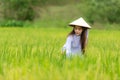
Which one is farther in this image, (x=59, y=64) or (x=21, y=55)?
(x=21, y=55)

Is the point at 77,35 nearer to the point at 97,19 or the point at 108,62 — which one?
the point at 108,62

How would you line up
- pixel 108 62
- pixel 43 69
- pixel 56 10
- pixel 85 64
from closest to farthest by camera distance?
pixel 43 69 < pixel 85 64 < pixel 108 62 < pixel 56 10

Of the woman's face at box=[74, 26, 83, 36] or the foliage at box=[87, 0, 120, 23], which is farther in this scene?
the foliage at box=[87, 0, 120, 23]

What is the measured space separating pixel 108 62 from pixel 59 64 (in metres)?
0.41

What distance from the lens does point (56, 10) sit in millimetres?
37188

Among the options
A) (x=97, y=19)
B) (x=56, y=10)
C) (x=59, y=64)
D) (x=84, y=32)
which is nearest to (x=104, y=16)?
(x=97, y=19)

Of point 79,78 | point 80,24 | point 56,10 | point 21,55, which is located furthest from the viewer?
point 56,10

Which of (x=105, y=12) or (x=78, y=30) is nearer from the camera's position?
(x=78, y=30)

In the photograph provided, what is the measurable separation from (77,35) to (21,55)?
60.9 inches

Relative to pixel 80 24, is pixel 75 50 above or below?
below

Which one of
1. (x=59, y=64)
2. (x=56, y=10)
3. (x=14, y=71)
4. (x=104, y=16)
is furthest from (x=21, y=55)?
(x=56, y=10)

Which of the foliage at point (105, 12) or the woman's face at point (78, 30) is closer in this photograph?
the woman's face at point (78, 30)

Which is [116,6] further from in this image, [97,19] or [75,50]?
[75,50]

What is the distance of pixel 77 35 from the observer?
531 centimetres
